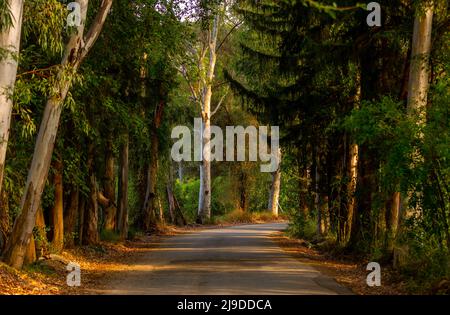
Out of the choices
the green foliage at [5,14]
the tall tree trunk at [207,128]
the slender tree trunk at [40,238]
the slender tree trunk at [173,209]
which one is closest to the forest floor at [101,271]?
the slender tree trunk at [40,238]

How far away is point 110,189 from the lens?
26688 millimetres

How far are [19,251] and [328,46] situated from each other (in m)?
9.64

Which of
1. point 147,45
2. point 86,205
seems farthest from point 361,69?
point 86,205

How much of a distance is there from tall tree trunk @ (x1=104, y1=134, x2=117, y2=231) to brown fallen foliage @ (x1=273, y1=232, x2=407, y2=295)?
22.2 feet

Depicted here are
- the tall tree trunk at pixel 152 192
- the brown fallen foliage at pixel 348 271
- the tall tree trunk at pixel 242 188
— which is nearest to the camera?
the brown fallen foliage at pixel 348 271

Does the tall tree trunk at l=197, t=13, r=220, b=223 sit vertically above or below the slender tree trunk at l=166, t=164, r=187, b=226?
above

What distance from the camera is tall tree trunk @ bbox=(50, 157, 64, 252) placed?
18406mm

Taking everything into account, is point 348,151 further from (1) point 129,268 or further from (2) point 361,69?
(1) point 129,268

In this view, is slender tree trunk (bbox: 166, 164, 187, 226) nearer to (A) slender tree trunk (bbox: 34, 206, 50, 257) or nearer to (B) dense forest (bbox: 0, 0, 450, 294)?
(B) dense forest (bbox: 0, 0, 450, 294)

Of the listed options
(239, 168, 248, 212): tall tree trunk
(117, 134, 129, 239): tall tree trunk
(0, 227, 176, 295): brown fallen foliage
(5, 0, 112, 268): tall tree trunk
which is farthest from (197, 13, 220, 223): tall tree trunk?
(5, 0, 112, 268): tall tree trunk

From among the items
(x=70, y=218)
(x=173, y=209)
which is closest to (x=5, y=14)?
(x=70, y=218)

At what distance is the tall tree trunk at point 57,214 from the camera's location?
60.4 ft
